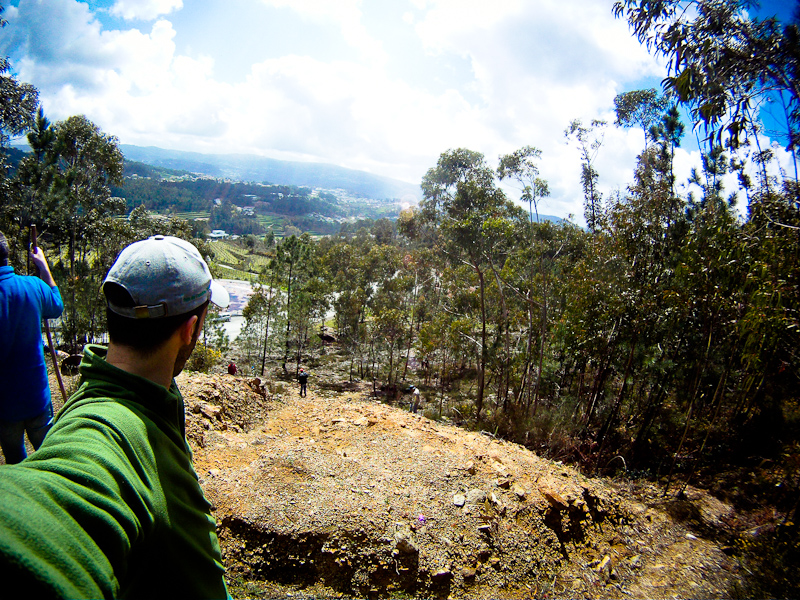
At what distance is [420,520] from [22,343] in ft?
13.6

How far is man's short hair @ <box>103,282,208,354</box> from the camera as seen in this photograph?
997mm

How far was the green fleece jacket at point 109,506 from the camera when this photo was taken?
0.50 metres

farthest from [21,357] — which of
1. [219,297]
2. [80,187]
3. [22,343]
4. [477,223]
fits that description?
[80,187]

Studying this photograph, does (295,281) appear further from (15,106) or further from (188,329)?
(188,329)

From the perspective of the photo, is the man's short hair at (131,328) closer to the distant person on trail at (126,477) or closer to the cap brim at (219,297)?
the distant person on trail at (126,477)

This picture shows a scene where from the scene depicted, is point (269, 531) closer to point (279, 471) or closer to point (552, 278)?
point (279, 471)

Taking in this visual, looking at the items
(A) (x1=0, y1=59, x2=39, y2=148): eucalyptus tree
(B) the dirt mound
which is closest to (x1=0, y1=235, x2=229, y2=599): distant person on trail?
(B) the dirt mound

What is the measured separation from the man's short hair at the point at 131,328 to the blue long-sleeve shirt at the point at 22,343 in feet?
5.76

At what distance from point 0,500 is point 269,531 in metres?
4.39

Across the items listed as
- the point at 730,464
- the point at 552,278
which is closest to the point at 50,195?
the point at 552,278

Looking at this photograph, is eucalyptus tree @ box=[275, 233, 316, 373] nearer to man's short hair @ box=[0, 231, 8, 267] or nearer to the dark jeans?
the dark jeans

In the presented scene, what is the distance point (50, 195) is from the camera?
15.5m

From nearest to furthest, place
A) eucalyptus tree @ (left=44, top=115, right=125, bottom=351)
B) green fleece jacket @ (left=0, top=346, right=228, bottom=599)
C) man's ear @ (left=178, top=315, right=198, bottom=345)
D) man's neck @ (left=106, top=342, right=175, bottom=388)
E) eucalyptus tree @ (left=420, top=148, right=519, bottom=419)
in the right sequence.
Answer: green fleece jacket @ (left=0, top=346, right=228, bottom=599) → man's neck @ (left=106, top=342, right=175, bottom=388) → man's ear @ (left=178, top=315, right=198, bottom=345) → eucalyptus tree @ (left=420, top=148, right=519, bottom=419) → eucalyptus tree @ (left=44, top=115, right=125, bottom=351)

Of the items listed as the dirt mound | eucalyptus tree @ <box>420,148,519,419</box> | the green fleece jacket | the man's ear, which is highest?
eucalyptus tree @ <box>420,148,519,419</box>
